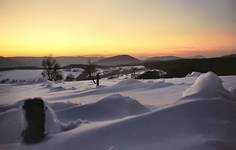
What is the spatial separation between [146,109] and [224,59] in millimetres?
1161

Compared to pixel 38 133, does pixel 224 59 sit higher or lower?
higher

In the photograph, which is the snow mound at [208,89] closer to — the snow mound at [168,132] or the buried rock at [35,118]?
the snow mound at [168,132]

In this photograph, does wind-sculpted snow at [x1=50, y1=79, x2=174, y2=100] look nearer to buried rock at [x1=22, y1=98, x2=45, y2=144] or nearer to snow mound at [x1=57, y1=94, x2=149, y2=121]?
snow mound at [x1=57, y1=94, x2=149, y2=121]

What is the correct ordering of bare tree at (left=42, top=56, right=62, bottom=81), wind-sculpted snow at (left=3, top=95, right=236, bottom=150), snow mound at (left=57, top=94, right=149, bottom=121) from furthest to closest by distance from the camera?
bare tree at (left=42, top=56, right=62, bottom=81) < snow mound at (left=57, top=94, right=149, bottom=121) < wind-sculpted snow at (left=3, top=95, right=236, bottom=150)

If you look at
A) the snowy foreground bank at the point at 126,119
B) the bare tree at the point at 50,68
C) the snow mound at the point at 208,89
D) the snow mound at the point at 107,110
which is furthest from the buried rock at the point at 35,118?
the snow mound at the point at 208,89

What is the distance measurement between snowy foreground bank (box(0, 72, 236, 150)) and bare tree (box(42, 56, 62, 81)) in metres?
0.11

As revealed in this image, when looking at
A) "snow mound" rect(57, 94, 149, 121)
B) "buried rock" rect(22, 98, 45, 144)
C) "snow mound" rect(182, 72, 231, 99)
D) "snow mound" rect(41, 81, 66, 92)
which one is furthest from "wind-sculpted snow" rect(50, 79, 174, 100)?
"snow mound" rect(182, 72, 231, 99)

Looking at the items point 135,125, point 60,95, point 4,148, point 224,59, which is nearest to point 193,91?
point 224,59

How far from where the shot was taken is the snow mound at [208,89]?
9.63 ft

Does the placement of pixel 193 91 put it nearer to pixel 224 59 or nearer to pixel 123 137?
pixel 224 59

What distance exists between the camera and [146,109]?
2.84 metres

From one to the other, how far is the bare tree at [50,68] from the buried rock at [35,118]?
0.58 metres

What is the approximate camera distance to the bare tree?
9.66 ft

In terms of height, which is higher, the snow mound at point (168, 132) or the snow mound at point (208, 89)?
the snow mound at point (208, 89)
